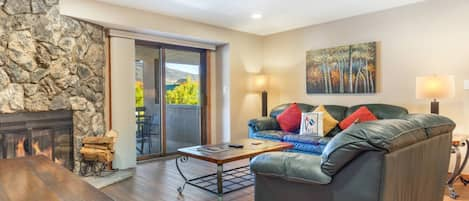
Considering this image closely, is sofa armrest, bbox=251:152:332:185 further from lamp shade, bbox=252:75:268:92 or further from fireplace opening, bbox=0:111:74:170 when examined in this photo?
lamp shade, bbox=252:75:268:92

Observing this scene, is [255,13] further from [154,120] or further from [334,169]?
[334,169]

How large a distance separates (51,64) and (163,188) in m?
2.01

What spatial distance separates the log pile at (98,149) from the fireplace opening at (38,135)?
0.79 feet

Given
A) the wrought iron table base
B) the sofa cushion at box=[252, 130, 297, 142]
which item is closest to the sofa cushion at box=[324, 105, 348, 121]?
the sofa cushion at box=[252, 130, 297, 142]

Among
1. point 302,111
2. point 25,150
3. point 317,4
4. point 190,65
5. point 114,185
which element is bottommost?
point 114,185

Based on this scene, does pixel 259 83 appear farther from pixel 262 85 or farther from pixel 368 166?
pixel 368 166

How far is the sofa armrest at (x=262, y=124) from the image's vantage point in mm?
4906

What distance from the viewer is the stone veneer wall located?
3350 mm

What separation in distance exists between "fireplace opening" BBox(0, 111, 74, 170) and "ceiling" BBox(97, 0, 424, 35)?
1.65m

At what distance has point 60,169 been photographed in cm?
169

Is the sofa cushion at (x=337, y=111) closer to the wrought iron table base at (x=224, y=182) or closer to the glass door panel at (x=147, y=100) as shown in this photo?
the wrought iron table base at (x=224, y=182)

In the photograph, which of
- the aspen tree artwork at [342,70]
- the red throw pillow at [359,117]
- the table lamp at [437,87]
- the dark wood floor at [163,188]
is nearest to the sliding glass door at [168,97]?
the dark wood floor at [163,188]

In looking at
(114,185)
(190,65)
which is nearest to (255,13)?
(190,65)

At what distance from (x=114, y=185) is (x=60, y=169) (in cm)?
207
